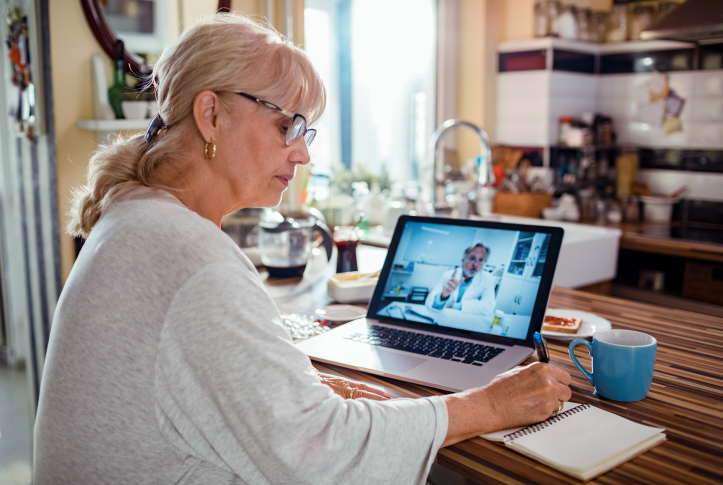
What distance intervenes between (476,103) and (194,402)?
129 inches

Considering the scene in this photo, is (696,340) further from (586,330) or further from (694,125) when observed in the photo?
(694,125)

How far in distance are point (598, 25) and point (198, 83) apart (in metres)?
3.38

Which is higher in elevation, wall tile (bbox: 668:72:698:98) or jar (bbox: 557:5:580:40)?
jar (bbox: 557:5:580:40)

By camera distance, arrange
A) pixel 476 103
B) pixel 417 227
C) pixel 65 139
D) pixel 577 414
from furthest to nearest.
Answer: pixel 476 103
pixel 65 139
pixel 417 227
pixel 577 414

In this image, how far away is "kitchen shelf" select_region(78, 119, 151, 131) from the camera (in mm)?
2066

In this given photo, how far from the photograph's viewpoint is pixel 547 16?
11.3 ft

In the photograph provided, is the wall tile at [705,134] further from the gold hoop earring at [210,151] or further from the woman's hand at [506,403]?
the gold hoop earring at [210,151]

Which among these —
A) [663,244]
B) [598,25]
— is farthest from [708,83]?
[663,244]

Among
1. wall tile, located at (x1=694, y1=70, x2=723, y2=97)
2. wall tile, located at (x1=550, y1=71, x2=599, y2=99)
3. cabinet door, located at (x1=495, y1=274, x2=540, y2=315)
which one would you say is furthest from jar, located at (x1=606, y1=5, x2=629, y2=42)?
cabinet door, located at (x1=495, y1=274, x2=540, y2=315)

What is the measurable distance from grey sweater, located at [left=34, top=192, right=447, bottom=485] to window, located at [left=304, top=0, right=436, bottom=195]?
268cm

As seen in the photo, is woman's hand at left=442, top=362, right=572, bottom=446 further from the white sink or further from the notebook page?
the white sink

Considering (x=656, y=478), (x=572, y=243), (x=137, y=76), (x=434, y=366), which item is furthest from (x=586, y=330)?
(x=137, y=76)

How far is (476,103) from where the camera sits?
3.71 metres

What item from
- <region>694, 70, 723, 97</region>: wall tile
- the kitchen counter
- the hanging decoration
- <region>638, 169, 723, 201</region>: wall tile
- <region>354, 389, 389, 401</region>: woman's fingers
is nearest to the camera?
<region>354, 389, 389, 401</region>: woman's fingers
